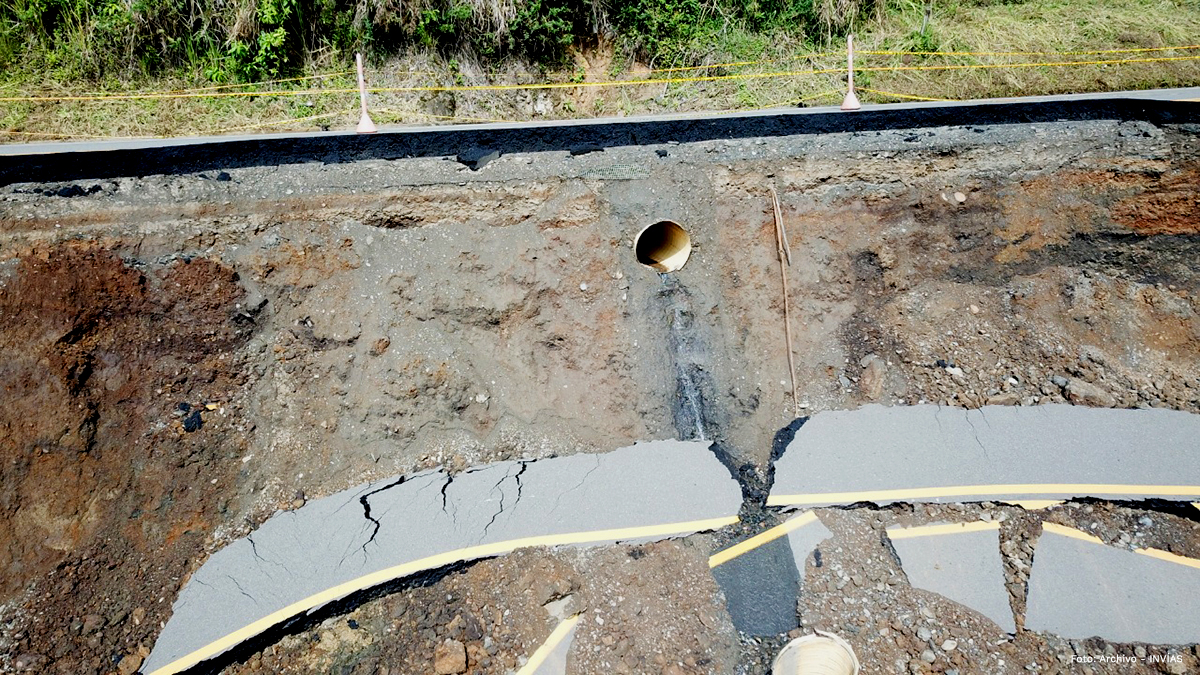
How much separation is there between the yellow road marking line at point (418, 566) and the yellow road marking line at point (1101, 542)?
2.60 metres

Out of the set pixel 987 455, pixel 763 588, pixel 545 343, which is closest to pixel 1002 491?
pixel 987 455

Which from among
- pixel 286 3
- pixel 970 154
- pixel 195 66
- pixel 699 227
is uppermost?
pixel 286 3

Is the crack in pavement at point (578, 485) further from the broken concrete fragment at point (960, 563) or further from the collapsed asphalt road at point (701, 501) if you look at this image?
the broken concrete fragment at point (960, 563)

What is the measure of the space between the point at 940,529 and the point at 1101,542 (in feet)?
4.20

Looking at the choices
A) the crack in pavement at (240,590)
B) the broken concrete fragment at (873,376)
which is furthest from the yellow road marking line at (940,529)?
the crack in pavement at (240,590)

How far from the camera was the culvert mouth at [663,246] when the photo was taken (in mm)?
6977

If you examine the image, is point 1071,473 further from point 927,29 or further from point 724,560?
point 927,29

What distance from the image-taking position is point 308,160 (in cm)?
648

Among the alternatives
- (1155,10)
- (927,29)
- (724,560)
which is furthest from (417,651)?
(1155,10)

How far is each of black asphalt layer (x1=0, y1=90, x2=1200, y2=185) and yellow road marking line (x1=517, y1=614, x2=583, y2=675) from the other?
4388 millimetres

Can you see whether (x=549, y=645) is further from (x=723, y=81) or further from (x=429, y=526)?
(x=723, y=81)

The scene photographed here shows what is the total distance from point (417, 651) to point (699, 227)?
184 inches

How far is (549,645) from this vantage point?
16.8 feet

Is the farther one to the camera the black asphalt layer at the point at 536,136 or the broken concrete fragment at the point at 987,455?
the black asphalt layer at the point at 536,136
